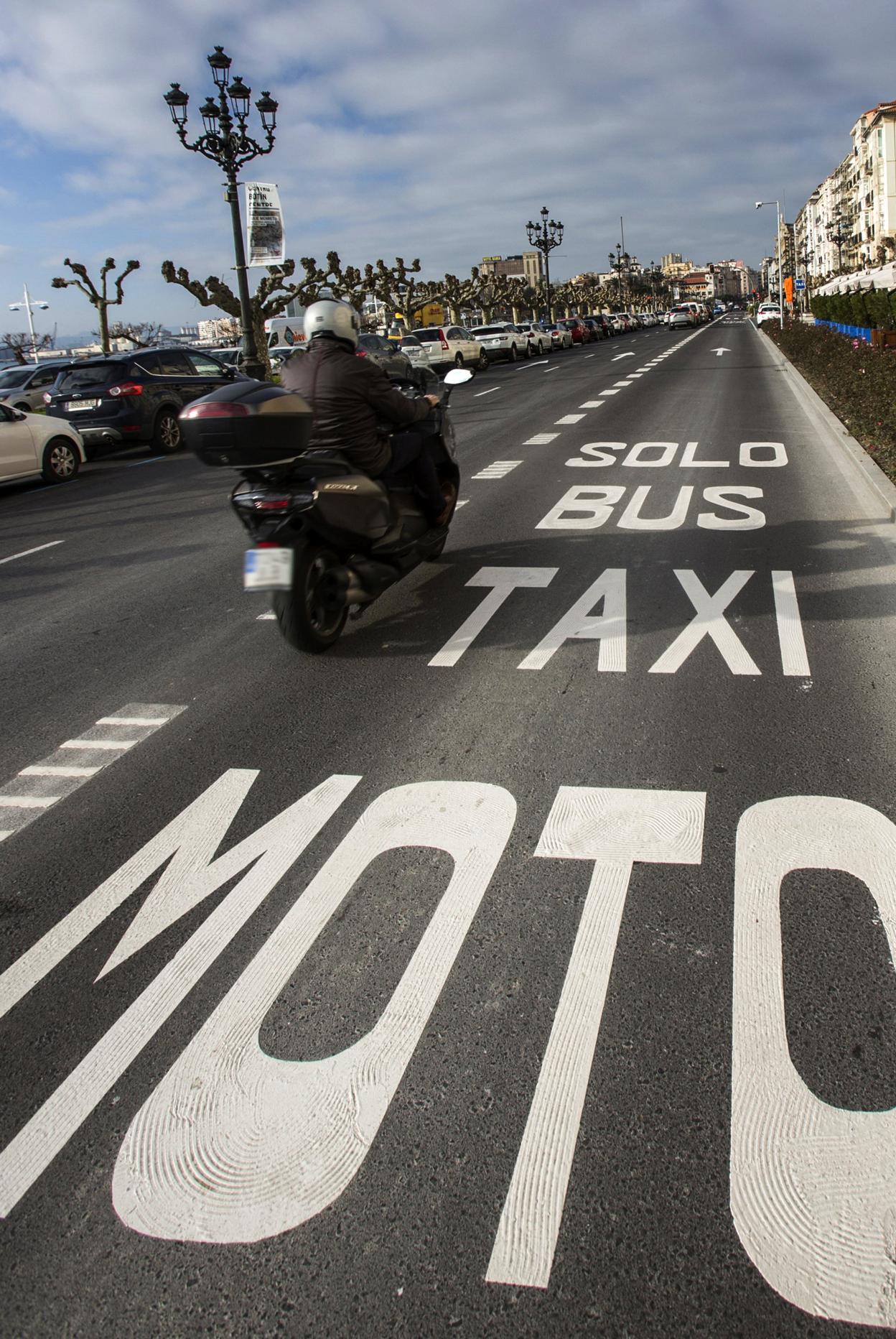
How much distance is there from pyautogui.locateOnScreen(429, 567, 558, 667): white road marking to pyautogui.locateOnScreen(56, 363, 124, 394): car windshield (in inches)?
441

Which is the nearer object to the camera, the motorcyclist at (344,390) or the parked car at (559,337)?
the motorcyclist at (344,390)

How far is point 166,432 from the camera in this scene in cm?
1688

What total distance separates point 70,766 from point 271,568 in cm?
137

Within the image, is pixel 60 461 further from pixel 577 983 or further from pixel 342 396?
pixel 577 983

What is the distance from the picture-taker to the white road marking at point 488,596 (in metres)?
5.77

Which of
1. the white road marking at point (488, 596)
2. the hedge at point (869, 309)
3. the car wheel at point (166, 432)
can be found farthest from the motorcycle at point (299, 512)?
the hedge at point (869, 309)

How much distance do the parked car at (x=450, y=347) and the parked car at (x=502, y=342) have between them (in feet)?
6.05

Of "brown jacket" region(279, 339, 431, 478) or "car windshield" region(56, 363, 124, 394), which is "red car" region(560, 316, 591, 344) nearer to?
"car windshield" region(56, 363, 124, 394)

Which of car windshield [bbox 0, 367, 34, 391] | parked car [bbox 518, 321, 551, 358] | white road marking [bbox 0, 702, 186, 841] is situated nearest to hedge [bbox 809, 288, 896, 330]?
parked car [bbox 518, 321, 551, 358]

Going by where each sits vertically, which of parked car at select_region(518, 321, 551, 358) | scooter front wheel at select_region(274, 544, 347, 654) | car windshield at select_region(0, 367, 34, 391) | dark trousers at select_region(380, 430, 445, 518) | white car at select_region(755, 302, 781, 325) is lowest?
scooter front wheel at select_region(274, 544, 347, 654)

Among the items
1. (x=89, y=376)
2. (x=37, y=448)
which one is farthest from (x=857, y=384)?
(x=37, y=448)

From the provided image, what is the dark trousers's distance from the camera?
6371mm

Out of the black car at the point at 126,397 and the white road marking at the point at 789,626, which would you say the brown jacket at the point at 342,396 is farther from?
the black car at the point at 126,397

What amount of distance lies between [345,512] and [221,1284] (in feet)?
13.3
